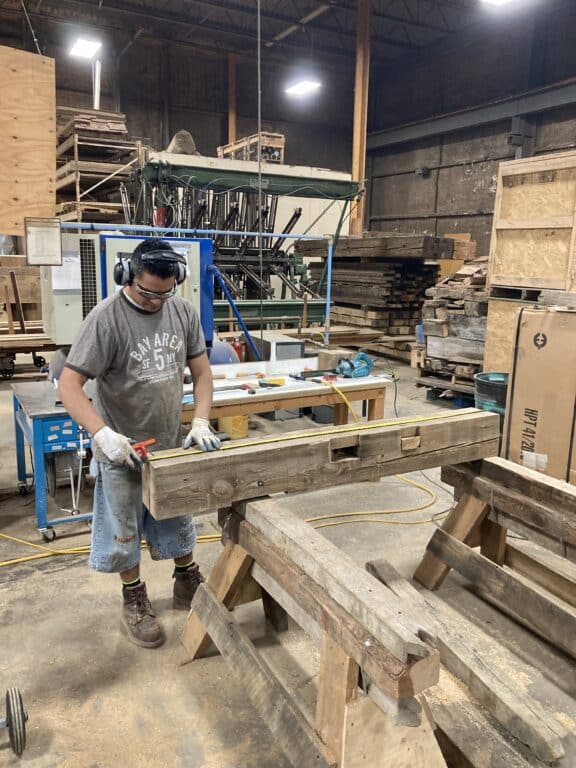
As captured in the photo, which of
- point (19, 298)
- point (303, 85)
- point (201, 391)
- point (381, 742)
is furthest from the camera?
point (303, 85)

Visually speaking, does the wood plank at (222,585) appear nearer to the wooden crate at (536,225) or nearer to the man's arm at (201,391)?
the man's arm at (201,391)

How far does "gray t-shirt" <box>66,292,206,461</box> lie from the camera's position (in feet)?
7.38

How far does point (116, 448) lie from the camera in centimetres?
214

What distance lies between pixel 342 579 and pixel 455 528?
4.40ft

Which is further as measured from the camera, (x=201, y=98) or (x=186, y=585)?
(x=201, y=98)

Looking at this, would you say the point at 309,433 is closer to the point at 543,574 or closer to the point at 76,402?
the point at 76,402

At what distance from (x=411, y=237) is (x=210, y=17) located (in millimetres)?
9203

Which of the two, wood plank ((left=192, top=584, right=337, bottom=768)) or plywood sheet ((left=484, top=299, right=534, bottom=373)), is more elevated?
plywood sheet ((left=484, top=299, right=534, bottom=373))

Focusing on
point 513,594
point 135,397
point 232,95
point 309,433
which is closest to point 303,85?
point 232,95

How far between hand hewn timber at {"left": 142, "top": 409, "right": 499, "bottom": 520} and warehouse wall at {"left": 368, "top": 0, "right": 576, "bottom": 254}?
11465 mm

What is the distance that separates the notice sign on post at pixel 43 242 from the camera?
3389 millimetres

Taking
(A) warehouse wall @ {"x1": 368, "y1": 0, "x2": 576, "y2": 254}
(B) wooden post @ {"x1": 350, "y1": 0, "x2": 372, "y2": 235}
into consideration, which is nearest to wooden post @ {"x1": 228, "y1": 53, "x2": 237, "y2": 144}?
(A) warehouse wall @ {"x1": 368, "y1": 0, "x2": 576, "y2": 254}

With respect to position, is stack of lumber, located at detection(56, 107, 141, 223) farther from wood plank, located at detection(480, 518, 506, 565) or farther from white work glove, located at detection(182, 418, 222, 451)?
wood plank, located at detection(480, 518, 506, 565)

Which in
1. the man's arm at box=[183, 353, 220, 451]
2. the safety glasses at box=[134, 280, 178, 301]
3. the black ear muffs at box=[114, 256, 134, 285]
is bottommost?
the man's arm at box=[183, 353, 220, 451]
